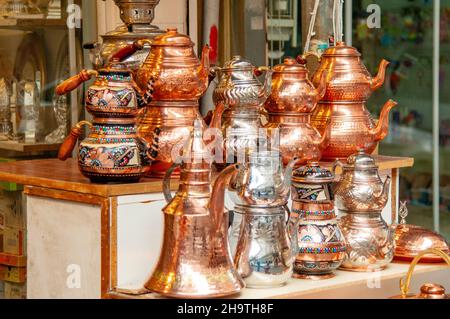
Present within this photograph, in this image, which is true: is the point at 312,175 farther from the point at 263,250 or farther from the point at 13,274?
the point at 13,274

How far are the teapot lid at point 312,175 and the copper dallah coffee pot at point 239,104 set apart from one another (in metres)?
0.15

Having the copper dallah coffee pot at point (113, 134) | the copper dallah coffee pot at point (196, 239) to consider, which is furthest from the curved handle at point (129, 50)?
the copper dallah coffee pot at point (196, 239)

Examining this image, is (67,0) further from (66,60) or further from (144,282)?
(144,282)

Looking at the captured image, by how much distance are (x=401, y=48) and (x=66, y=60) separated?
5.74 feet

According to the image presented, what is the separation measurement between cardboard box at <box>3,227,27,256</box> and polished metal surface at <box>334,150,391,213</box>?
1.76 metres

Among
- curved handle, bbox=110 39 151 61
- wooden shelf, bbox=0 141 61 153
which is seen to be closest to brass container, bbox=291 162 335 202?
curved handle, bbox=110 39 151 61

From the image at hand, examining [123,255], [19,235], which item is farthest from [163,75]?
[19,235]

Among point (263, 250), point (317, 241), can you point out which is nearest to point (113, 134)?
point (263, 250)

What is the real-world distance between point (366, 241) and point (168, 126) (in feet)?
1.71

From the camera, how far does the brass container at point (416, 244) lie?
236cm

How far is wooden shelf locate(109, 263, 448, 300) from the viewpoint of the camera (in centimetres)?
197

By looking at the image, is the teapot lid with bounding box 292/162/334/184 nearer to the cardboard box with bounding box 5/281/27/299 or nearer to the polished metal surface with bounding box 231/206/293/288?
the polished metal surface with bounding box 231/206/293/288

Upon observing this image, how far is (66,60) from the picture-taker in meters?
3.89
